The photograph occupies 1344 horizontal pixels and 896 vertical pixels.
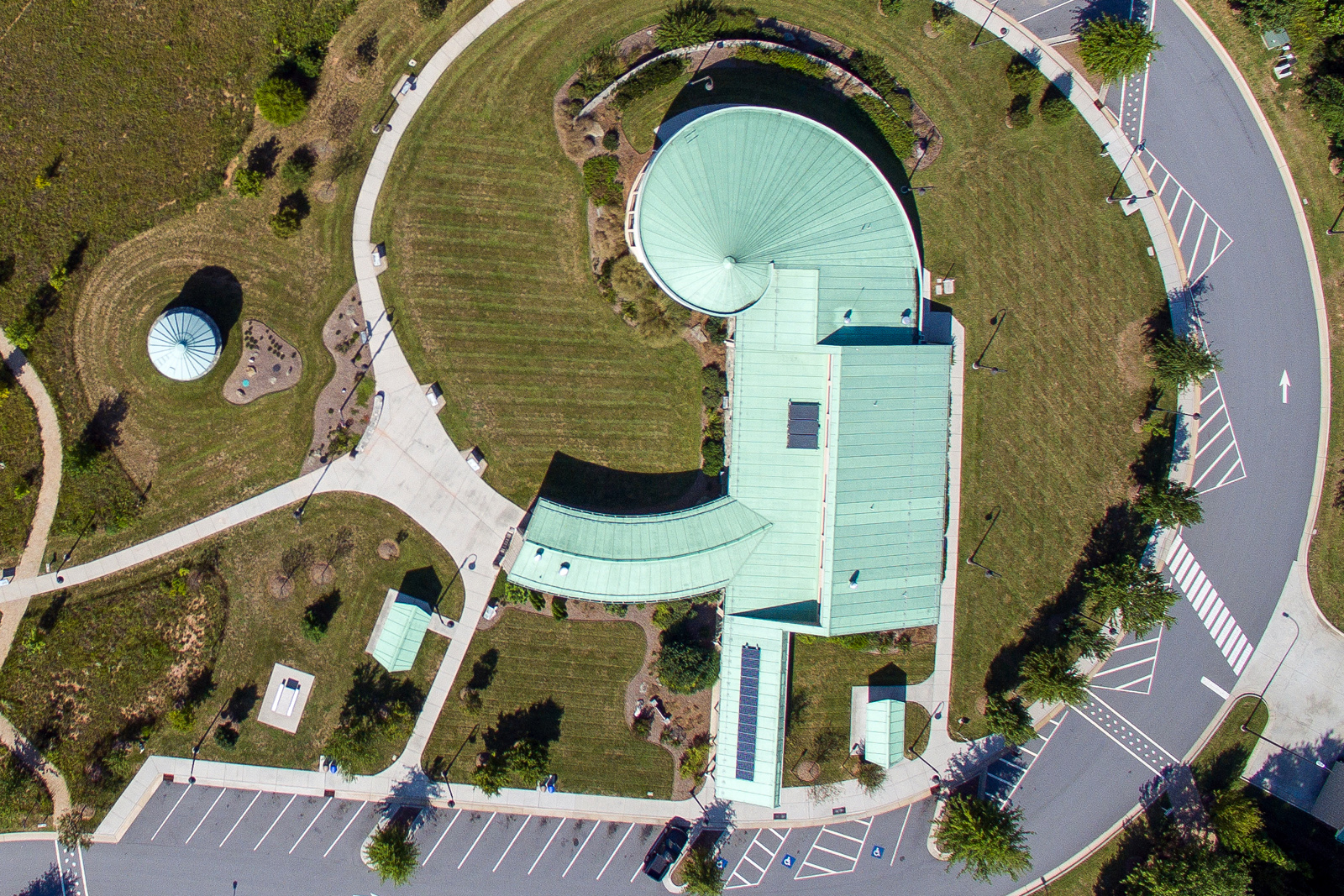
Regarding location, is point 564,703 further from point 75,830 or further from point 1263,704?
point 1263,704

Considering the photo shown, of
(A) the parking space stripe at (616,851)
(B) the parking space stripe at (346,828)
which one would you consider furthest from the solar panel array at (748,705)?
(B) the parking space stripe at (346,828)

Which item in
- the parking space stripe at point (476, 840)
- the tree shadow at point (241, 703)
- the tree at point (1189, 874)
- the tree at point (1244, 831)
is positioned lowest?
the parking space stripe at point (476, 840)

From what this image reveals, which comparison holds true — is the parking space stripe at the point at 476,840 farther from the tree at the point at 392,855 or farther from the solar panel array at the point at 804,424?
the solar panel array at the point at 804,424

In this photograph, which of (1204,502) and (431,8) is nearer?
(431,8)

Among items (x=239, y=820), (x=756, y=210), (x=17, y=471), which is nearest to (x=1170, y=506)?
(x=756, y=210)

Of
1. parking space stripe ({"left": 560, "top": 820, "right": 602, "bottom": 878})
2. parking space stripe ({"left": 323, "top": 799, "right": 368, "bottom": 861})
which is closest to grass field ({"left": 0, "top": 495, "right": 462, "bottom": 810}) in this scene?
parking space stripe ({"left": 323, "top": 799, "right": 368, "bottom": 861})

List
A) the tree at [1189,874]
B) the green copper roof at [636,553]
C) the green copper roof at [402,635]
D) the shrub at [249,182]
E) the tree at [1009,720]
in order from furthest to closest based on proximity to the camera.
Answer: the tree at [1009,720] < the green copper roof at [402,635] < the shrub at [249,182] < the tree at [1189,874] < the green copper roof at [636,553]
